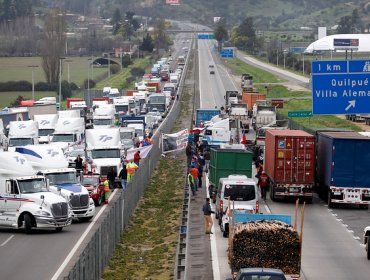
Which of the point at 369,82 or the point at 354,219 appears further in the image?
the point at 354,219

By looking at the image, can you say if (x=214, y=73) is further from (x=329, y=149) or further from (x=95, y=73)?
(x=329, y=149)

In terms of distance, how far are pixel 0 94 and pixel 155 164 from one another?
7697 centimetres

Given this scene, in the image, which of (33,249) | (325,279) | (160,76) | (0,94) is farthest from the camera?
(160,76)

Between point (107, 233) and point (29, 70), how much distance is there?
12925 cm

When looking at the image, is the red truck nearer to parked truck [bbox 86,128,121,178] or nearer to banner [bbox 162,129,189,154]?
parked truck [bbox 86,128,121,178]

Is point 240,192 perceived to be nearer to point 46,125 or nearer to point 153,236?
point 153,236

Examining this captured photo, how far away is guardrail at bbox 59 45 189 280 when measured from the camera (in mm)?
24078

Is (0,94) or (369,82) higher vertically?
(369,82)

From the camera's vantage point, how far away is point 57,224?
1404 inches

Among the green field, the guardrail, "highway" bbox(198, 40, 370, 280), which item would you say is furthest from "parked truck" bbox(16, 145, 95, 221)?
the green field

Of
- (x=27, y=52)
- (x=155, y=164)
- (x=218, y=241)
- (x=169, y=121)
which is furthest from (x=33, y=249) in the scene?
(x=27, y=52)

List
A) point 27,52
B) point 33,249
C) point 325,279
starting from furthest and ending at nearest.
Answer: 1. point 27,52
2. point 33,249
3. point 325,279

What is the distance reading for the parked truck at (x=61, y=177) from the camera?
38.1m

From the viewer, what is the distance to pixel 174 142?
2576 inches
